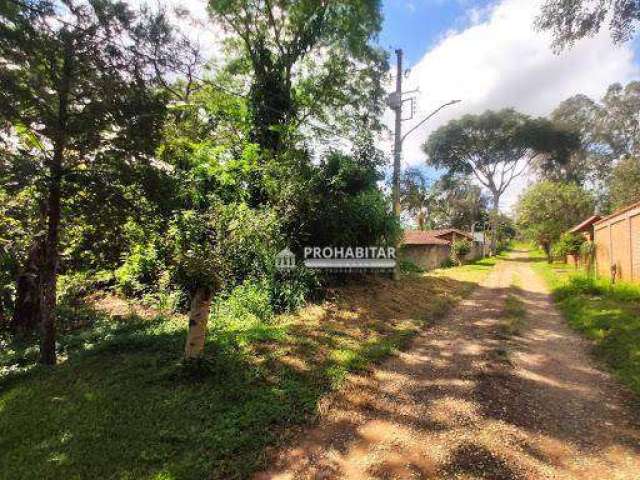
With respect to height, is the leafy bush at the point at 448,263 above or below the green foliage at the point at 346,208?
below

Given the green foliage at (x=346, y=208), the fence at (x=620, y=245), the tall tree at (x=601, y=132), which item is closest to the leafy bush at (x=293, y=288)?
the green foliage at (x=346, y=208)

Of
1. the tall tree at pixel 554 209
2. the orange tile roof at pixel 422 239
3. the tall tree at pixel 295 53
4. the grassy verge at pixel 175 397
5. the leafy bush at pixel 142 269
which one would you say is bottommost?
the grassy verge at pixel 175 397

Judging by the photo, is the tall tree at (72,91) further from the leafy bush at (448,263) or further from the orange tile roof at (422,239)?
the leafy bush at (448,263)

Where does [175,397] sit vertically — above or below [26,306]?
below

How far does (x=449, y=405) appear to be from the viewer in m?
4.58

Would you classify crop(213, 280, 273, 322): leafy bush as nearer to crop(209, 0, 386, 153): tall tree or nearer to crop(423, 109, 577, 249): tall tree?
crop(209, 0, 386, 153): tall tree

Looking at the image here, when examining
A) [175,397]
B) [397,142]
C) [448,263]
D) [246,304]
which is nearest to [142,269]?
[246,304]

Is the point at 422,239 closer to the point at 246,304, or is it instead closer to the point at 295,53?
the point at 295,53

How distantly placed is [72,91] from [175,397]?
5.15 meters

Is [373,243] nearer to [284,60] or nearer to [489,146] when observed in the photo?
[284,60]

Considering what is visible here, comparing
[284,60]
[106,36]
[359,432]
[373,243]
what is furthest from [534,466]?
[284,60]

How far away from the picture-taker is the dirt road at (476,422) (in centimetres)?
340
